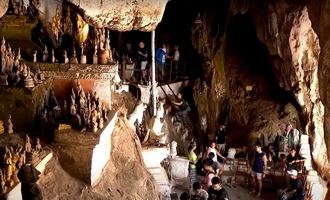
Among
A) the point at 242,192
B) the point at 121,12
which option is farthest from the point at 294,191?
the point at 121,12

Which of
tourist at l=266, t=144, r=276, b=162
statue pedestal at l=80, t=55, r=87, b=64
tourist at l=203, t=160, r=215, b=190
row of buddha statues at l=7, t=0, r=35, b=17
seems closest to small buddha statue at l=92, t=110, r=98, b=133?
statue pedestal at l=80, t=55, r=87, b=64

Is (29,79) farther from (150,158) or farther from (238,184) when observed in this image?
(238,184)

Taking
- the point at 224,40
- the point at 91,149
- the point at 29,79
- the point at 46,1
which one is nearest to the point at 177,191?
the point at 91,149

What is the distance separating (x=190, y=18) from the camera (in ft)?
61.2

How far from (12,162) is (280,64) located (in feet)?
30.7

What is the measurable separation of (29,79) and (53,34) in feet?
6.59

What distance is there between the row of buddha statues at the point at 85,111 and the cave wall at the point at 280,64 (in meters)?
4.48

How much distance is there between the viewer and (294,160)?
1240 centimetres

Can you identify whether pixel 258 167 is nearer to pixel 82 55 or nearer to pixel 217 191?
pixel 217 191

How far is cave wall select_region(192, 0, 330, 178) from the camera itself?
13.0 meters

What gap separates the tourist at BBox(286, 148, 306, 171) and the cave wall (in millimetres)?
611

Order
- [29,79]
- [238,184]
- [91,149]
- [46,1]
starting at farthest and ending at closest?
[46,1] < [238,184] < [29,79] < [91,149]

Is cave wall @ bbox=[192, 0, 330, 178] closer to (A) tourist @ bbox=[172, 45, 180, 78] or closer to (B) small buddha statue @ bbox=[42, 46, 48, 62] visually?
(A) tourist @ bbox=[172, 45, 180, 78]

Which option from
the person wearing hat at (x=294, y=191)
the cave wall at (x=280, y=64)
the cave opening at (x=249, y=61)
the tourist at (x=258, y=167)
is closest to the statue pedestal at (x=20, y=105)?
the tourist at (x=258, y=167)
